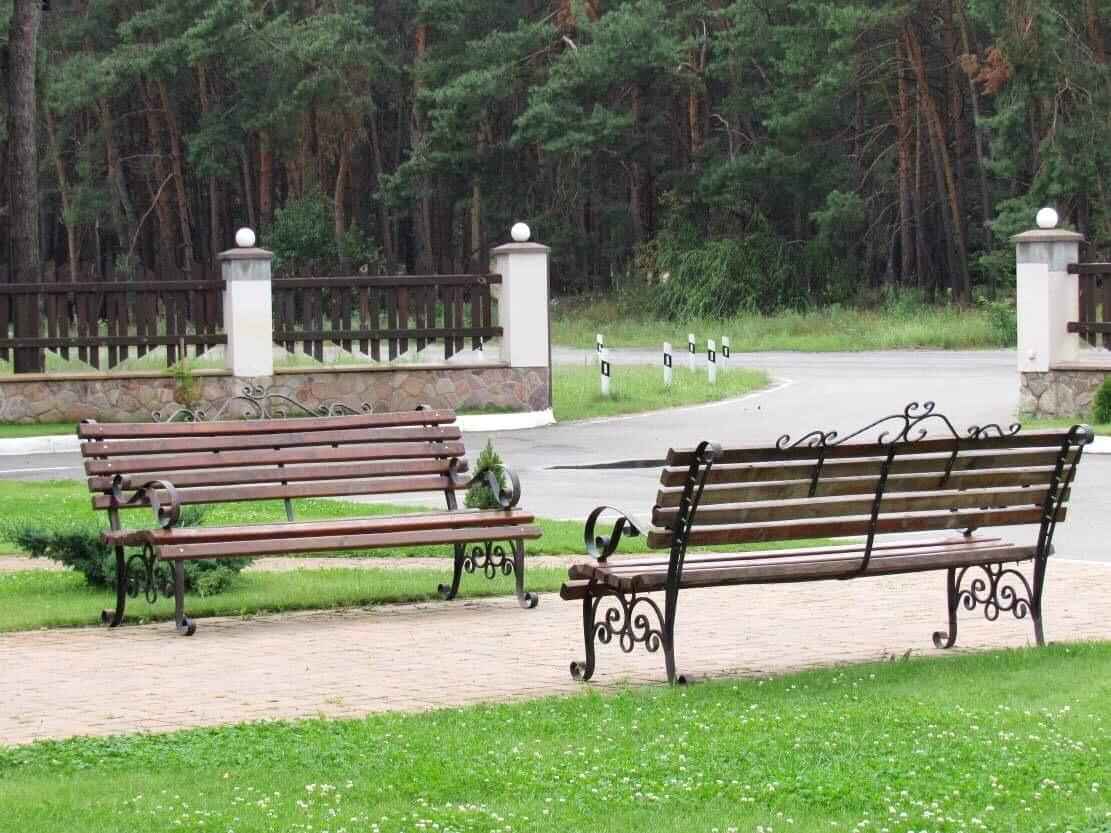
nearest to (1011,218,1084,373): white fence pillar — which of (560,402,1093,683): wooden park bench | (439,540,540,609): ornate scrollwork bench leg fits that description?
(439,540,540,609): ornate scrollwork bench leg

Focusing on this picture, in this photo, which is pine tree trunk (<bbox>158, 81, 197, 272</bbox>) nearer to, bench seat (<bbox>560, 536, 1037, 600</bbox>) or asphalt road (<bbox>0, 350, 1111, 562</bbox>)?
asphalt road (<bbox>0, 350, 1111, 562</bbox>)

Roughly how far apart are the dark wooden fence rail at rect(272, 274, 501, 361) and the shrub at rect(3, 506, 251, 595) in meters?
13.6

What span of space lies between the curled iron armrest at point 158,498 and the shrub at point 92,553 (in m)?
0.70

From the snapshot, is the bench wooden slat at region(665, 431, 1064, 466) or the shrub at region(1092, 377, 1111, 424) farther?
the shrub at region(1092, 377, 1111, 424)

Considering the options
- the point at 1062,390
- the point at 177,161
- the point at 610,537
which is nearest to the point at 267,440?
the point at 610,537

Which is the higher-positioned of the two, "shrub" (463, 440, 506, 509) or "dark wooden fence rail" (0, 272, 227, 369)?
"dark wooden fence rail" (0, 272, 227, 369)

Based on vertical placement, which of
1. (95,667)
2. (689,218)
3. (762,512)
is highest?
(689,218)

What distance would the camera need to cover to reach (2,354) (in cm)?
2375

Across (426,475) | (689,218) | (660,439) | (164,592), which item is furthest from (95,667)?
(689,218)

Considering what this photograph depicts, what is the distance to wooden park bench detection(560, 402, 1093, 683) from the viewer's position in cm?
743

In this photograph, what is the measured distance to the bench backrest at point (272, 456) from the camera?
968cm

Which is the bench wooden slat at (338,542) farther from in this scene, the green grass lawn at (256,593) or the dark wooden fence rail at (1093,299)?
the dark wooden fence rail at (1093,299)

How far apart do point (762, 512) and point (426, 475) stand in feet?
10.7

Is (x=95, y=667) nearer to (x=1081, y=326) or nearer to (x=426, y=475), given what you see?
(x=426, y=475)
